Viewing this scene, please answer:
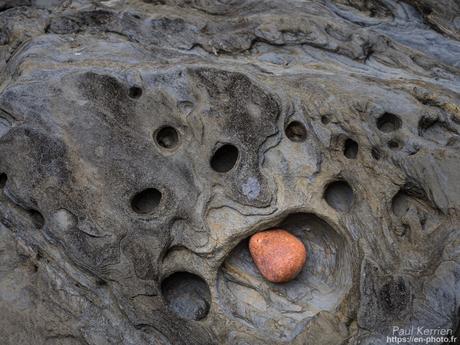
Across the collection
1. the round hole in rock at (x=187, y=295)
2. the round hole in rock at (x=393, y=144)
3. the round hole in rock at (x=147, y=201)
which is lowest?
the round hole in rock at (x=187, y=295)

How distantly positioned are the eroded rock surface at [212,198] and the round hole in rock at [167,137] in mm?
19

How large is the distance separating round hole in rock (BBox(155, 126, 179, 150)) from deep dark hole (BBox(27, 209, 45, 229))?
1321mm

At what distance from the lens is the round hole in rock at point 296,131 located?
14.2 ft

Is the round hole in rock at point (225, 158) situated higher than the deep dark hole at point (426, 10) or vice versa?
the deep dark hole at point (426, 10)

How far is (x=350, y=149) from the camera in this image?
4.27m

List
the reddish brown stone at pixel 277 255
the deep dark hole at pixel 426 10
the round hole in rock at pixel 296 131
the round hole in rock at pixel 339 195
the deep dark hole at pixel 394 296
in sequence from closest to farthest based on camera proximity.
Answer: the deep dark hole at pixel 394 296, the reddish brown stone at pixel 277 255, the round hole in rock at pixel 339 195, the round hole in rock at pixel 296 131, the deep dark hole at pixel 426 10

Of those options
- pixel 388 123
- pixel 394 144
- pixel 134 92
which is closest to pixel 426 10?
pixel 388 123

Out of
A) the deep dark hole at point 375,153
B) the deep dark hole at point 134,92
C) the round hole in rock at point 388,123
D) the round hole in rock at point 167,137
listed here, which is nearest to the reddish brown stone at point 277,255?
the deep dark hole at point 375,153

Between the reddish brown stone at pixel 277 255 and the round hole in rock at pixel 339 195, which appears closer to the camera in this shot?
the reddish brown stone at pixel 277 255

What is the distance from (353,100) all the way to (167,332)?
8.77 ft

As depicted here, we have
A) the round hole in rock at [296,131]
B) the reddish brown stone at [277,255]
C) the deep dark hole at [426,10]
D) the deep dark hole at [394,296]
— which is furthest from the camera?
the deep dark hole at [426,10]

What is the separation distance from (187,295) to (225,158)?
1.33 meters

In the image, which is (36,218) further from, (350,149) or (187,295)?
(350,149)

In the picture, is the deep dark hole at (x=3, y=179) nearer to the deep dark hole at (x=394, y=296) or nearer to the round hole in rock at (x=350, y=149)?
the round hole in rock at (x=350, y=149)
